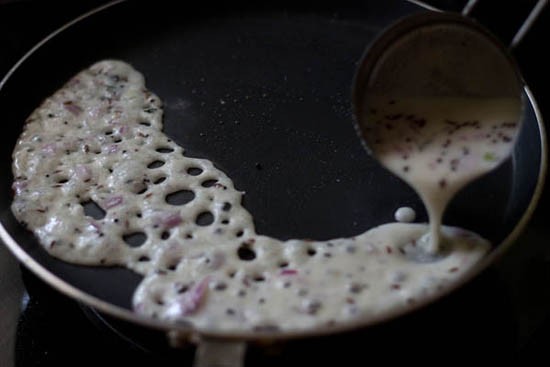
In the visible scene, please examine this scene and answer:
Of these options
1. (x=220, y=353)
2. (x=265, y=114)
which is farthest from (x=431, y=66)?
(x=220, y=353)

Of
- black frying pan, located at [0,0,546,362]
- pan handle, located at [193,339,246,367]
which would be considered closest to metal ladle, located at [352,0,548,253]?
black frying pan, located at [0,0,546,362]

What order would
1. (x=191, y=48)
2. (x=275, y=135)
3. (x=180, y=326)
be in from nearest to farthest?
(x=180, y=326) < (x=275, y=135) < (x=191, y=48)

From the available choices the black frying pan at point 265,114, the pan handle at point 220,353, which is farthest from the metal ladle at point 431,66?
the pan handle at point 220,353

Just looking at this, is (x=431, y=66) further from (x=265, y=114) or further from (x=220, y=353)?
(x=220, y=353)

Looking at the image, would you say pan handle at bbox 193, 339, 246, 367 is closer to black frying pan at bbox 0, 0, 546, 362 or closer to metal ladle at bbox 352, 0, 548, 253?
black frying pan at bbox 0, 0, 546, 362

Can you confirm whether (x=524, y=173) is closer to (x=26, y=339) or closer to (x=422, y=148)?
(x=422, y=148)

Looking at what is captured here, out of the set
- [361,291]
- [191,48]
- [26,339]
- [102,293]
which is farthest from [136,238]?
[191,48]
